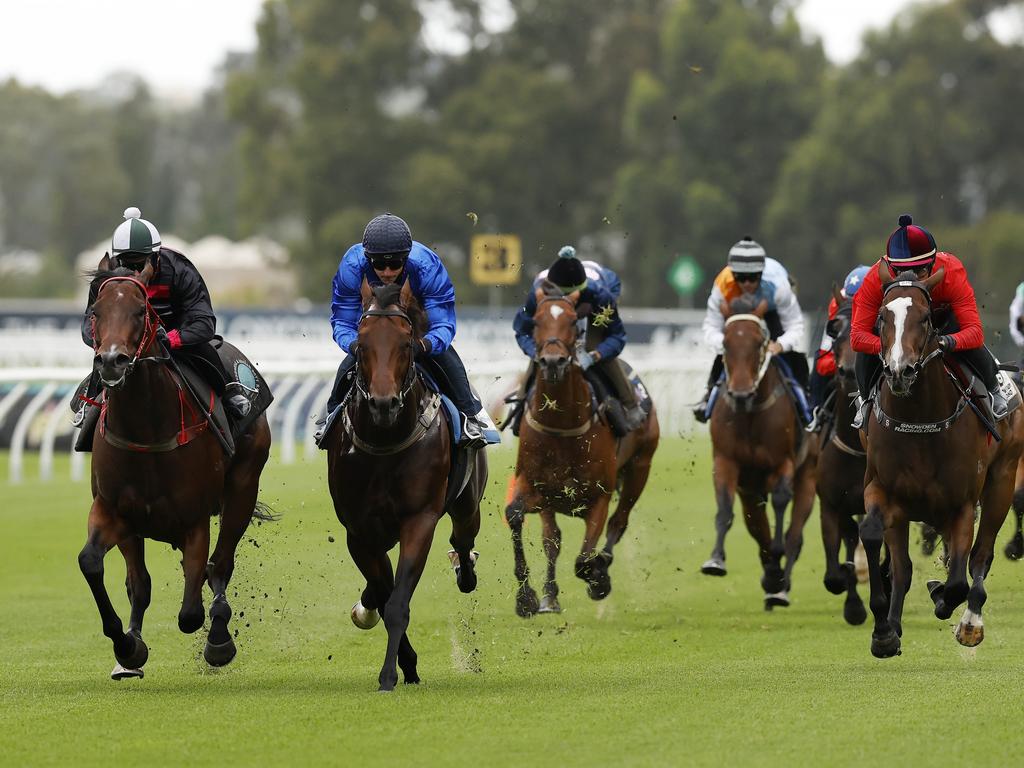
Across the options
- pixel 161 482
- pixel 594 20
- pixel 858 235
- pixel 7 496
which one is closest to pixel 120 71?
pixel 594 20

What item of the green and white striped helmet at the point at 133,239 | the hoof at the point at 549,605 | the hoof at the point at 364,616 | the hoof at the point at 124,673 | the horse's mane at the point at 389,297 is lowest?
the hoof at the point at 549,605

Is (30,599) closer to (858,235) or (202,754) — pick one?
(202,754)

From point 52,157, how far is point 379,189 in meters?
49.8

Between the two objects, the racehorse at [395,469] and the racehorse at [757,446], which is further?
the racehorse at [757,446]

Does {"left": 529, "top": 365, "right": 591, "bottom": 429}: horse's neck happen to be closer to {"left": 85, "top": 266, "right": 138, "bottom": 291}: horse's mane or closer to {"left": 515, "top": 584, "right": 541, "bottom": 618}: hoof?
{"left": 515, "top": 584, "right": 541, "bottom": 618}: hoof

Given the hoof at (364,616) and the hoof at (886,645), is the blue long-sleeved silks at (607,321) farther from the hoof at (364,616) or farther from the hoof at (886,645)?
the hoof at (886,645)

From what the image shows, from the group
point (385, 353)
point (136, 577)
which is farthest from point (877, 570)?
point (136, 577)

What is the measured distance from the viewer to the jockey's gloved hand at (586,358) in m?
11.8

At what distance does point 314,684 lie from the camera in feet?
28.5

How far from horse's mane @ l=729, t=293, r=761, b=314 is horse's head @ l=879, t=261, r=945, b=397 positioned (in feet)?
12.0

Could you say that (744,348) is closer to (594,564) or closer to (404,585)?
(594,564)

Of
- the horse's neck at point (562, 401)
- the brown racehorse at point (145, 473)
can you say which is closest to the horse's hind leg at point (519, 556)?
the horse's neck at point (562, 401)

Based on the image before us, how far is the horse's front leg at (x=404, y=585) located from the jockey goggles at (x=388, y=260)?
1050mm

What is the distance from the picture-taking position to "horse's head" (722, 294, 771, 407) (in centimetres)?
1250
